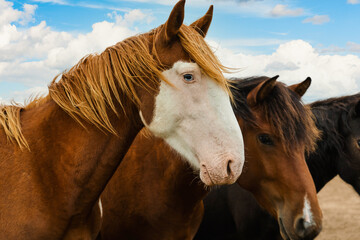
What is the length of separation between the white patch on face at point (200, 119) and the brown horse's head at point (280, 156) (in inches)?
48.9

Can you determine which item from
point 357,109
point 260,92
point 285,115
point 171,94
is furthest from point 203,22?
point 357,109

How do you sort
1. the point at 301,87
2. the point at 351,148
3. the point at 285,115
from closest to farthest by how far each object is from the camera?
the point at 285,115 < the point at 301,87 < the point at 351,148

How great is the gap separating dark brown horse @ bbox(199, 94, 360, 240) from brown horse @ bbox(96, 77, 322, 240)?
2.87 feet

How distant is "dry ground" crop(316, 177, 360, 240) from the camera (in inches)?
325

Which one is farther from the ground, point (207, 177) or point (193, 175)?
point (207, 177)

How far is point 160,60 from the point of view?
2600mm

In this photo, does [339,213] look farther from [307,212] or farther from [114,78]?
Result: [114,78]

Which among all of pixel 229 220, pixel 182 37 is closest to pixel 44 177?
pixel 182 37

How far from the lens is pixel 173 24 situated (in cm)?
251

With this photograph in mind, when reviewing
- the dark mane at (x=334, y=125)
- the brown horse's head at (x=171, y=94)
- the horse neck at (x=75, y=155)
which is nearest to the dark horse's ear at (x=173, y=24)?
the brown horse's head at (x=171, y=94)

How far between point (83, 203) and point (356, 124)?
12.2ft

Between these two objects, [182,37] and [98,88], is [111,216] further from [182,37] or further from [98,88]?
[182,37]

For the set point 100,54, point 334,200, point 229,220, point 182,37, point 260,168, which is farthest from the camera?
point 334,200

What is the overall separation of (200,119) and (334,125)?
304 centimetres
